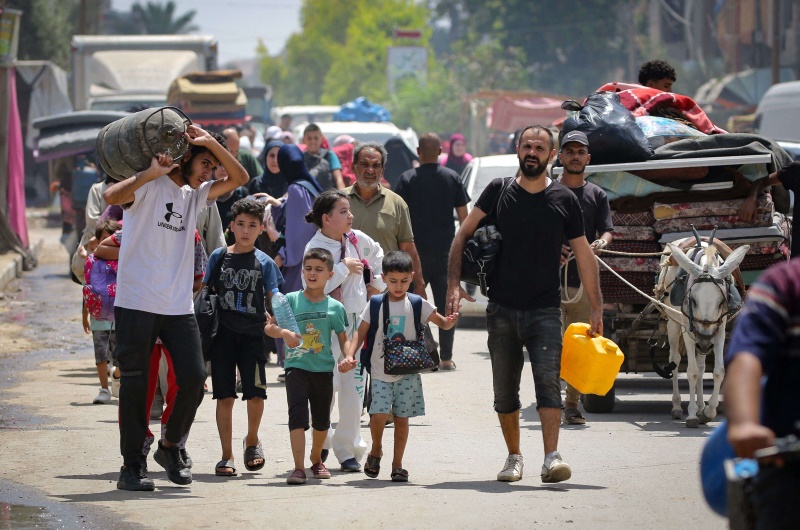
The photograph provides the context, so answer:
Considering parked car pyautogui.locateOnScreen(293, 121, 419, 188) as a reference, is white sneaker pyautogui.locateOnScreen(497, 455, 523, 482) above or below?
below

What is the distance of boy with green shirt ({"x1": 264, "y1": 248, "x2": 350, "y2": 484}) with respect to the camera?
845 centimetres

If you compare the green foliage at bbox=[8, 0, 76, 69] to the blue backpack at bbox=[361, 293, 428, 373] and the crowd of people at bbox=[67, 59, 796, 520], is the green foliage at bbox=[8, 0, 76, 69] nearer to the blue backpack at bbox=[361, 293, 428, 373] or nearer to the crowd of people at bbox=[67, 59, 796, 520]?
the crowd of people at bbox=[67, 59, 796, 520]

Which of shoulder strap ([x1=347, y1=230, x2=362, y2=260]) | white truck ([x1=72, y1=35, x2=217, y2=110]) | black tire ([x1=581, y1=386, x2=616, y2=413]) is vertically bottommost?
black tire ([x1=581, y1=386, x2=616, y2=413])

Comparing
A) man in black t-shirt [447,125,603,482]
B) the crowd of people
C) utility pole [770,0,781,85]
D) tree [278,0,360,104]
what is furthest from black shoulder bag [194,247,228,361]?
tree [278,0,360,104]

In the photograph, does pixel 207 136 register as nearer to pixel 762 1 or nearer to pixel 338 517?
pixel 338 517

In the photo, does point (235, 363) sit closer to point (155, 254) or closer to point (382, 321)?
point (382, 321)

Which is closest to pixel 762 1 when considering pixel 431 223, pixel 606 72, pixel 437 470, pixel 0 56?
pixel 606 72

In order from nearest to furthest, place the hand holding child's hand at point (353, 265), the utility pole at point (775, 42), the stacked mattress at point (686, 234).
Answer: the hand holding child's hand at point (353, 265)
the stacked mattress at point (686, 234)
the utility pole at point (775, 42)

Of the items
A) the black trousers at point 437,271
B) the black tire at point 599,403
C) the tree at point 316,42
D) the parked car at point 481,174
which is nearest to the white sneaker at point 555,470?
the black tire at point 599,403

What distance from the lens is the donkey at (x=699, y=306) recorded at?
33.7ft

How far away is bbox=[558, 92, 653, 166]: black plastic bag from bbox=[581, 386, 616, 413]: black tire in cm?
176

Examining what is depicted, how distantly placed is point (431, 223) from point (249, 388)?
5.84 m

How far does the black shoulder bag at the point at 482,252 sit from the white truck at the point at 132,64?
22.6 metres

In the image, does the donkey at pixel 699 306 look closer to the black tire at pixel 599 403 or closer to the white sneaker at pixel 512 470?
the black tire at pixel 599 403
